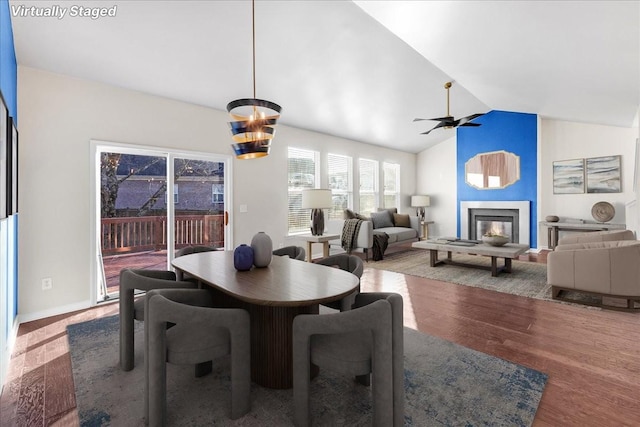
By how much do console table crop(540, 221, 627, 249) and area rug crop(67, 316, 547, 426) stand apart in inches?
194

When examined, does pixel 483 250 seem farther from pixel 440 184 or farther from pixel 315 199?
pixel 440 184

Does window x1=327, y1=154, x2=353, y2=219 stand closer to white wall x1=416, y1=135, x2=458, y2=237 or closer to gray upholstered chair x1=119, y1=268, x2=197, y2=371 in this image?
white wall x1=416, y1=135, x2=458, y2=237

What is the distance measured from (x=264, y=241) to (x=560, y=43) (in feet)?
11.0

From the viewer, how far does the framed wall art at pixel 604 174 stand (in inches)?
222

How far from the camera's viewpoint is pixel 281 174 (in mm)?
5410

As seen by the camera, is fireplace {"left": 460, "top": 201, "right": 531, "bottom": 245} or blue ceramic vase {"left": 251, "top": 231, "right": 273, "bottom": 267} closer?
blue ceramic vase {"left": 251, "top": 231, "right": 273, "bottom": 267}

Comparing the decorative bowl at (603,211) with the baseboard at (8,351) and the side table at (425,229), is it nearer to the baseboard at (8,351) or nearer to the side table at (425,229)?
the side table at (425,229)

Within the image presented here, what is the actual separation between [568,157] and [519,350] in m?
5.66

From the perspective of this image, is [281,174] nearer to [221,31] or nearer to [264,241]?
[221,31]

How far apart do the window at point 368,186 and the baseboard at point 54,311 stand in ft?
17.8

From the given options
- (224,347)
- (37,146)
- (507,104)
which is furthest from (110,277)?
(507,104)

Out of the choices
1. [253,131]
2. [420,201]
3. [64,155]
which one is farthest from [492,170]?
[64,155]

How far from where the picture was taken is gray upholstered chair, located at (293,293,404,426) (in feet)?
4.60

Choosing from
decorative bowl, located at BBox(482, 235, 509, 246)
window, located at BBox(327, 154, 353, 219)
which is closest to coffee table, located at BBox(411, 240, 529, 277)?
decorative bowl, located at BBox(482, 235, 509, 246)
